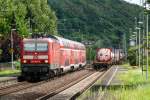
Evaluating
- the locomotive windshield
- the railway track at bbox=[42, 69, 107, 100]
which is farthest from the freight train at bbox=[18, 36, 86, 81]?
the railway track at bbox=[42, 69, 107, 100]

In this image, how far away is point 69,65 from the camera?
53.9 m

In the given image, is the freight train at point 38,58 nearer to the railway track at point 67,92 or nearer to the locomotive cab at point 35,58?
the locomotive cab at point 35,58

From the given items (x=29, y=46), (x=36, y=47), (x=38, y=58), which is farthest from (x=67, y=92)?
(x=29, y=46)

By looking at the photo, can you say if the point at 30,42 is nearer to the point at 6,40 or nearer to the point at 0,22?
the point at 0,22

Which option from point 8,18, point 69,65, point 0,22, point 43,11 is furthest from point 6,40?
point 43,11

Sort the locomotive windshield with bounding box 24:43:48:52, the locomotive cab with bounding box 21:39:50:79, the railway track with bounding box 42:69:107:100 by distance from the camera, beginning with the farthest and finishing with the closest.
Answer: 1. the locomotive windshield with bounding box 24:43:48:52
2. the locomotive cab with bounding box 21:39:50:79
3. the railway track with bounding box 42:69:107:100

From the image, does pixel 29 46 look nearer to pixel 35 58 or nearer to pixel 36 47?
pixel 36 47

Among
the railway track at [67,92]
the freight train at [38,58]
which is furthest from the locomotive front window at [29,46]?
the railway track at [67,92]

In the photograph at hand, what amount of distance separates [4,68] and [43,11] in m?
51.8

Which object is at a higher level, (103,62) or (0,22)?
(0,22)

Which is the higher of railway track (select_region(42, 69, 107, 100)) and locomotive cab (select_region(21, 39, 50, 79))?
locomotive cab (select_region(21, 39, 50, 79))

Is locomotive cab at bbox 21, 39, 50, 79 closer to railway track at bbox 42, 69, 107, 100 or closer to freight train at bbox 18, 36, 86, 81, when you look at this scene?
freight train at bbox 18, 36, 86, 81

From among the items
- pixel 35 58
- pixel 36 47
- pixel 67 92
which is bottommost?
pixel 67 92

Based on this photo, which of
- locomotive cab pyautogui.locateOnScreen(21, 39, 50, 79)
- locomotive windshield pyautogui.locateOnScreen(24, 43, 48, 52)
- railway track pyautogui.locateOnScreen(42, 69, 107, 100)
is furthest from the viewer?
locomotive windshield pyautogui.locateOnScreen(24, 43, 48, 52)
